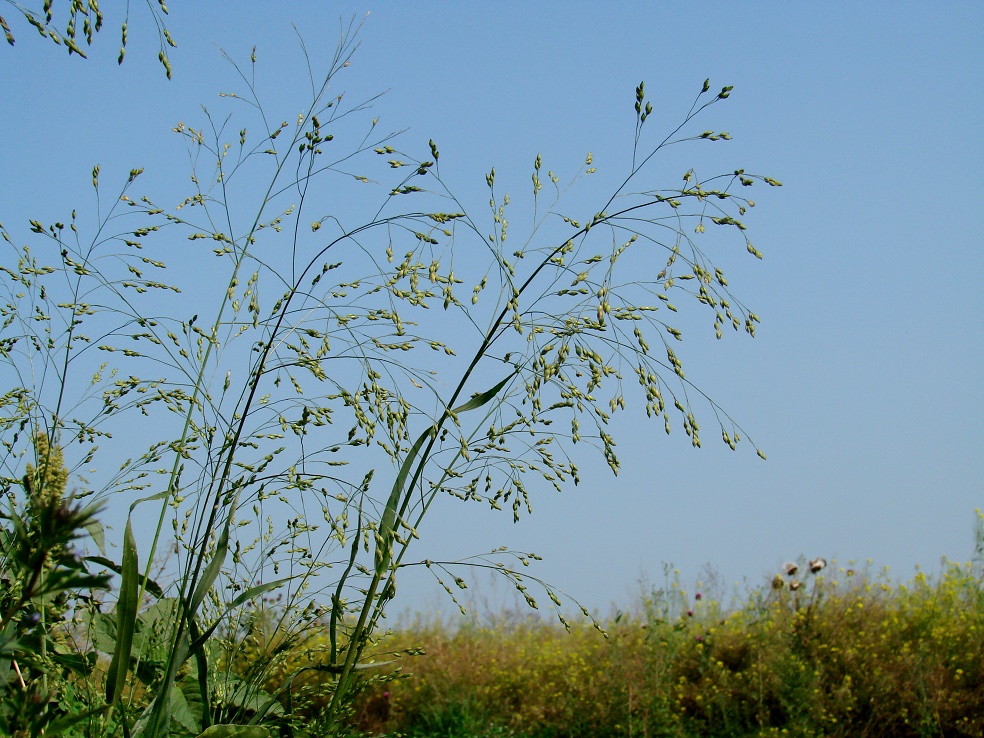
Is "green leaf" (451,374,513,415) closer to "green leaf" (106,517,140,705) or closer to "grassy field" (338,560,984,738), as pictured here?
"green leaf" (106,517,140,705)

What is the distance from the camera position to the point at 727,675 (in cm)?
502

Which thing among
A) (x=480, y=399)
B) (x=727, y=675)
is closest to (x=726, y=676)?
(x=727, y=675)

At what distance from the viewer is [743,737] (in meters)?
4.60

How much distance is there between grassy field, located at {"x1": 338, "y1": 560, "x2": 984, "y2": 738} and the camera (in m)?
4.62

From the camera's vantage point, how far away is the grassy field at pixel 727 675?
4.62 metres

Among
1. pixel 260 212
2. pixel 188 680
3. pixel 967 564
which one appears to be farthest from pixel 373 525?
pixel 967 564

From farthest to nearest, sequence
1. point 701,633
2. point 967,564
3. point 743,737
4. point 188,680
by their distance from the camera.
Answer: point 967,564, point 701,633, point 743,737, point 188,680

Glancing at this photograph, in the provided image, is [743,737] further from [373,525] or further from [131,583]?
[131,583]

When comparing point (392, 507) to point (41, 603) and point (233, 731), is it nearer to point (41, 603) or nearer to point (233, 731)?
point (233, 731)

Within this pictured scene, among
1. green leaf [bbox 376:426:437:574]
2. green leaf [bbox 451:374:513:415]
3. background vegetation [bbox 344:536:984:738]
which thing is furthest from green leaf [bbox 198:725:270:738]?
background vegetation [bbox 344:536:984:738]

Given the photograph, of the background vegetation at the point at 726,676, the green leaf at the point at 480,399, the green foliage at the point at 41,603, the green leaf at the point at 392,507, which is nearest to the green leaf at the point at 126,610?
the green foliage at the point at 41,603

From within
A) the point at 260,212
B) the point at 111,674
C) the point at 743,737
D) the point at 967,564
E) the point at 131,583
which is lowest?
the point at 743,737

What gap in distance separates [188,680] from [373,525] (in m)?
1.00

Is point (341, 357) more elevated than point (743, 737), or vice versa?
point (341, 357)
